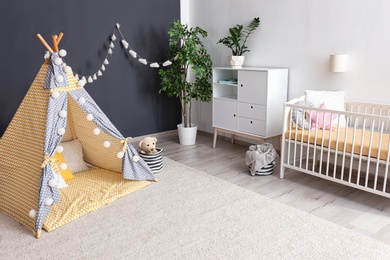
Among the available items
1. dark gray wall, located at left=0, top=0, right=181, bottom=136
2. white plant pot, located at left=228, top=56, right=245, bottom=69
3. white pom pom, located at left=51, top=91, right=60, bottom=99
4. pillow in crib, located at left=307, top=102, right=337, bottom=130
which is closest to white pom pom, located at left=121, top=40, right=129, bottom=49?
dark gray wall, located at left=0, top=0, right=181, bottom=136

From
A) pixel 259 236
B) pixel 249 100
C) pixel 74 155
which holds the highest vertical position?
pixel 249 100

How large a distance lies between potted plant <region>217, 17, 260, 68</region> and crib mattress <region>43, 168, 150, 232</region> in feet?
6.27

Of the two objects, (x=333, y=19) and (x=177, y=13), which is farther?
(x=177, y=13)

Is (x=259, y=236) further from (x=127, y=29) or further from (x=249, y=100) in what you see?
(x=127, y=29)

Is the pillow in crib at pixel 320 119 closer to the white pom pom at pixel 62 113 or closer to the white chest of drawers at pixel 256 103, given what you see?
the white chest of drawers at pixel 256 103

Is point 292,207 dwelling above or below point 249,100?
below

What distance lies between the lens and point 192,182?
333 cm

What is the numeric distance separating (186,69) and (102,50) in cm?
110

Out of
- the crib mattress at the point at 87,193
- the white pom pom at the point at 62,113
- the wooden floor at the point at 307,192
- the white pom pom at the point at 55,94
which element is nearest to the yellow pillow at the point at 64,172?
the crib mattress at the point at 87,193

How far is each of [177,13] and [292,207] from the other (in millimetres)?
3393

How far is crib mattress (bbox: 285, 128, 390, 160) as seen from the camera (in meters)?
2.70

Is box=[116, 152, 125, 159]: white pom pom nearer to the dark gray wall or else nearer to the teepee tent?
the teepee tent

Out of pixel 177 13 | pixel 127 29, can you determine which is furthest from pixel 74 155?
pixel 177 13

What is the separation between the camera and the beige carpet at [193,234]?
2178 millimetres
